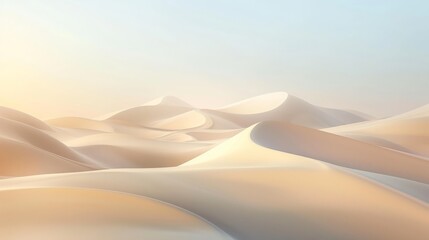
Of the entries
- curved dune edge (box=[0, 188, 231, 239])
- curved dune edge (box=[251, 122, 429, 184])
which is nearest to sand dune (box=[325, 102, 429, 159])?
curved dune edge (box=[251, 122, 429, 184])

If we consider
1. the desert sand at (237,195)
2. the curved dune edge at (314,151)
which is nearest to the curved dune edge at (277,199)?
the desert sand at (237,195)

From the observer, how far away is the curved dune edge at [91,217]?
11.6 feet

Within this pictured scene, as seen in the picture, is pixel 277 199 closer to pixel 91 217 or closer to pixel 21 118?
pixel 91 217

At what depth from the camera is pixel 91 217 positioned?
12.5ft

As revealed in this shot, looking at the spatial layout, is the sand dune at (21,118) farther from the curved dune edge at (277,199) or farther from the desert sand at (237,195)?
the curved dune edge at (277,199)

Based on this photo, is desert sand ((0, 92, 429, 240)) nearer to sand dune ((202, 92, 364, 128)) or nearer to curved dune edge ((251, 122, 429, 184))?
curved dune edge ((251, 122, 429, 184))

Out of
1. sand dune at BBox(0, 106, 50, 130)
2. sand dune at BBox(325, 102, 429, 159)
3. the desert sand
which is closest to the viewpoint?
the desert sand

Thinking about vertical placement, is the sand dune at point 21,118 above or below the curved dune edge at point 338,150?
above

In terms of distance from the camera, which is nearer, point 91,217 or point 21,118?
point 91,217

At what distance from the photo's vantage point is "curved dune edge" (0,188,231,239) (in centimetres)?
354

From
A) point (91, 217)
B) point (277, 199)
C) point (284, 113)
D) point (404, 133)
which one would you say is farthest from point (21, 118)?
point (91, 217)

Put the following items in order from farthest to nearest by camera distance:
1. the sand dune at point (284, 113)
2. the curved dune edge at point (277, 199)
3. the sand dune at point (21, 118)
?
the sand dune at point (284, 113) → the sand dune at point (21, 118) → the curved dune edge at point (277, 199)

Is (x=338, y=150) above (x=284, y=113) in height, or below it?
below

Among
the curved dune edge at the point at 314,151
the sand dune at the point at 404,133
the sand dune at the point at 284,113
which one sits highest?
the sand dune at the point at 284,113
